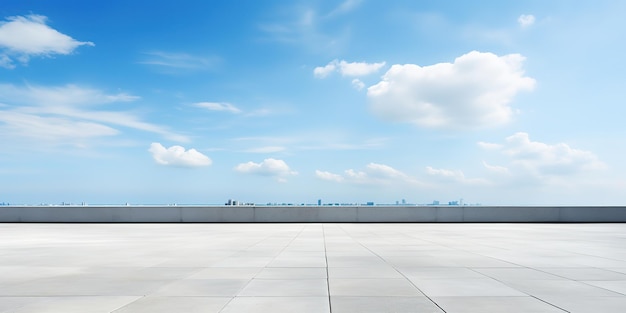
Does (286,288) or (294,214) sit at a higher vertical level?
(294,214)

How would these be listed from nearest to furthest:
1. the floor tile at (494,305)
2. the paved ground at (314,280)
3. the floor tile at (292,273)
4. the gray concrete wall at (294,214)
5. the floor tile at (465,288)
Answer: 1. the floor tile at (494,305)
2. the paved ground at (314,280)
3. the floor tile at (465,288)
4. the floor tile at (292,273)
5. the gray concrete wall at (294,214)

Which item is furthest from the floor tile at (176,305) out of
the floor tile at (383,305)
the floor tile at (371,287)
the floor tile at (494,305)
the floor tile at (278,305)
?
the floor tile at (494,305)

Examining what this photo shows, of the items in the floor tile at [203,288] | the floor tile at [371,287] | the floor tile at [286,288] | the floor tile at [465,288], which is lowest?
the floor tile at [203,288]

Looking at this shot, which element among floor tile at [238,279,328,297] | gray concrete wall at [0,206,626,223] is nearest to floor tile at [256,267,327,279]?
floor tile at [238,279,328,297]

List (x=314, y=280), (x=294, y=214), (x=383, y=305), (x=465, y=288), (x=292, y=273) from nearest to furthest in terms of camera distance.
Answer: (x=383, y=305)
(x=465, y=288)
(x=314, y=280)
(x=292, y=273)
(x=294, y=214)

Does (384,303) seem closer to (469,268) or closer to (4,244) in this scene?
(469,268)

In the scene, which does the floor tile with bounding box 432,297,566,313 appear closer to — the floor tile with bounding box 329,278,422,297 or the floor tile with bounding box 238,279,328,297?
the floor tile with bounding box 329,278,422,297

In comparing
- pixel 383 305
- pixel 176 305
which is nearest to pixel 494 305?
pixel 383 305

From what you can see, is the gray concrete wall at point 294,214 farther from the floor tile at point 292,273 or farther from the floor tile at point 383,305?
the floor tile at point 383,305

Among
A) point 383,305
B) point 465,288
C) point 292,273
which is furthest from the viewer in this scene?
point 292,273

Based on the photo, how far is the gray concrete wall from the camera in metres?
28.8

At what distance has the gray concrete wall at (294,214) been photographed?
2875 cm

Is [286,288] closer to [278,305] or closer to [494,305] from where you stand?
[278,305]

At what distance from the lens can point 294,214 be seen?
2888 centimetres
